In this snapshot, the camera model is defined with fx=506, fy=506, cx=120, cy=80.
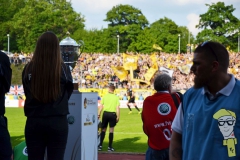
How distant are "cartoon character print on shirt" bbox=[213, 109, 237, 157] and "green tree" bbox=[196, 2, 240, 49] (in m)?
79.8

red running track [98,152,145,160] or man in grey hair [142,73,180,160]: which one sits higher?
man in grey hair [142,73,180,160]

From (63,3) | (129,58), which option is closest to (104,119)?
(129,58)

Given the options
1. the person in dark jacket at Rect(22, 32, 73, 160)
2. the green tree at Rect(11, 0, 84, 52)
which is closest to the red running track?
the person in dark jacket at Rect(22, 32, 73, 160)

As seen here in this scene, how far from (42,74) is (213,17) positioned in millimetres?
81237

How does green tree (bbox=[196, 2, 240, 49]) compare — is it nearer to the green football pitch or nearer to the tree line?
the tree line

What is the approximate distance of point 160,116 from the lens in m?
6.64

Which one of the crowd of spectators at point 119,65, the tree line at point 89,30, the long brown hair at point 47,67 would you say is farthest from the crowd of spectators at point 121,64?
the long brown hair at point 47,67

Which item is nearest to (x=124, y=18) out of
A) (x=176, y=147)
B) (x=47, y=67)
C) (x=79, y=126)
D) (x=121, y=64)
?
(x=121, y=64)

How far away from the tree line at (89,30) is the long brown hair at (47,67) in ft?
241

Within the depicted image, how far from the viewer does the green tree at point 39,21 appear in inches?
3292

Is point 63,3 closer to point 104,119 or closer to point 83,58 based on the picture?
point 83,58

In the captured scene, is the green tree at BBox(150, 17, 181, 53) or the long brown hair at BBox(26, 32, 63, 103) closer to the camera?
the long brown hair at BBox(26, 32, 63, 103)

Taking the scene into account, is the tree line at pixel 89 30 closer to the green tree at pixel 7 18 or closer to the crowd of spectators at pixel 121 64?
the green tree at pixel 7 18

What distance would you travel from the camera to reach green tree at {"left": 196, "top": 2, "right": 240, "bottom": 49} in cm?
8206
